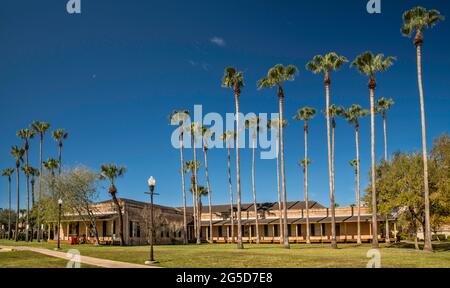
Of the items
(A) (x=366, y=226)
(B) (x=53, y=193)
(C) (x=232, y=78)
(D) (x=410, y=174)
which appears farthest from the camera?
(A) (x=366, y=226)

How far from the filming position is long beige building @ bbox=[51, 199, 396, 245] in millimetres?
56094

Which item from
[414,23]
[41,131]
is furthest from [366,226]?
[41,131]

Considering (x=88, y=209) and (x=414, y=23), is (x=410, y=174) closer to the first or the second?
(x=414, y=23)

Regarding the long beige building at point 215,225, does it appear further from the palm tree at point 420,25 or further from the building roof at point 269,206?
the palm tree at point 420,25

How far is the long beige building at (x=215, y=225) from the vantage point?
2208 inches

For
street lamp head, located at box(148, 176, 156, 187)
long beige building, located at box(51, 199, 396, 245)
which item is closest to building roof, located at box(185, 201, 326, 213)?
long beige building, located at box(51, 199, 396, 245)

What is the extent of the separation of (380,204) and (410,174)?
3.97 metres

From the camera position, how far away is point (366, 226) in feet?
202

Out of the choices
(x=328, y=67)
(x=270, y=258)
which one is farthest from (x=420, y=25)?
(x=270, y=258)

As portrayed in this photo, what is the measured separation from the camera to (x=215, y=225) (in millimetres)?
71562

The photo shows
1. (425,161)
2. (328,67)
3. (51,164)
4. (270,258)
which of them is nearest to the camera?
(270,258)

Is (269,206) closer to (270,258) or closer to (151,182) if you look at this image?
(270,258)
